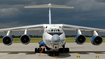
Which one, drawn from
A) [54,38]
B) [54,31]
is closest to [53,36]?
[54,38]

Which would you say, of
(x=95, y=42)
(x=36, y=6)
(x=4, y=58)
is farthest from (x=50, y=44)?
(x=36, y=6)

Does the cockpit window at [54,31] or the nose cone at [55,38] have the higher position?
the cockpit window at [54,31]

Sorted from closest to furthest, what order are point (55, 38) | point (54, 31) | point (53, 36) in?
point (55, 38), point (53, 36), point (54, 31)

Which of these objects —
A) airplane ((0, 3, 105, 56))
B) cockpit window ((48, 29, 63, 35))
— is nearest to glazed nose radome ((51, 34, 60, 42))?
airplane ((0, 3, 105, 56))

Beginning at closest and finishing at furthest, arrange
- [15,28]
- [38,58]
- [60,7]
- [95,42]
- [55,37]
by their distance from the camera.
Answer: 1. [55,37]
2. [38,58]
3. [95,42]
4. [15,28]
5. [60,7]

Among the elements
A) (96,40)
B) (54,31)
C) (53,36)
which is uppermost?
(54,31)

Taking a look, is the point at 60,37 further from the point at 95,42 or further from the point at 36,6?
the point at 36,6

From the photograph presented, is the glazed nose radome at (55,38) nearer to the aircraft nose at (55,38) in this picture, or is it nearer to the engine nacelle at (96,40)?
the aircraft nose at (55,38)

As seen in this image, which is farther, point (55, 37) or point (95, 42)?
point (95, 42)

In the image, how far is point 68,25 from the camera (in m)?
16.1

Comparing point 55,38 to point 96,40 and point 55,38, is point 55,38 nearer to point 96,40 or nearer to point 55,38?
point 55,38

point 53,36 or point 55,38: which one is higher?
point 53,36

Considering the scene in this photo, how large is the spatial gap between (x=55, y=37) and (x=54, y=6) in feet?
25.0

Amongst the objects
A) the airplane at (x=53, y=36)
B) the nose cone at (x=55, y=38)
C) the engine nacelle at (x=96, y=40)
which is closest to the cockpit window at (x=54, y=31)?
the airplane at (x=53, y=36)
